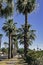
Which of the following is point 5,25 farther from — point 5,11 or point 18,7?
point 5,11

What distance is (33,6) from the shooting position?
3984 cm

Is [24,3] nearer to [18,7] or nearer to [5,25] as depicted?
[18,7]

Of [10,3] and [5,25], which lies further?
[5,25]

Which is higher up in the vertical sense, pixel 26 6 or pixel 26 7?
pixel 26 6

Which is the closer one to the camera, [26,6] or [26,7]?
[26,6]

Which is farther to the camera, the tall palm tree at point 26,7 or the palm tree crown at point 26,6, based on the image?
the tall palm tree at point 26,7

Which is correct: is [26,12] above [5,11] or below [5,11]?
above

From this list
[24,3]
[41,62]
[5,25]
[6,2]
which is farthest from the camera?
[5,25]

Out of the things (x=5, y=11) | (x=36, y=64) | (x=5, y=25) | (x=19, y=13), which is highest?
(x=5, y=25)

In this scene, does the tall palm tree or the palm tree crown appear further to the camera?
the tall palm tree

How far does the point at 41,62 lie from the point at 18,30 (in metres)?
45.8

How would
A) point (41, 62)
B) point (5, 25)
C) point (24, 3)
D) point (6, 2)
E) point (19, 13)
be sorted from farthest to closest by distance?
point (5, 25) → point (19, 13) → point (24, 3) → point (6, 2) → point (41, 62)

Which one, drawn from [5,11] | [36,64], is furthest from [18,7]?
[36,64]

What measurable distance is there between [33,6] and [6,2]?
15.3 m
